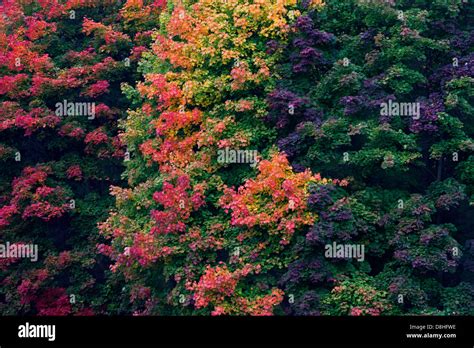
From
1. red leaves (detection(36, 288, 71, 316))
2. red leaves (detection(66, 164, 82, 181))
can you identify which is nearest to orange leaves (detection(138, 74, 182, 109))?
red leaves (detection(66, 164, 82, 181))

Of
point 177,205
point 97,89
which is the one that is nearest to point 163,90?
point 177,205

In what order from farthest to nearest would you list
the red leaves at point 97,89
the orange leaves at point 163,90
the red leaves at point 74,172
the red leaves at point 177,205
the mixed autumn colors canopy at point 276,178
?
the red leaves at point 97,89
the red leaves at point 74,172
the orange leaves at point 163,90
the red leaves at point 177,205
the mixed autumn colors canopy at point 276,178

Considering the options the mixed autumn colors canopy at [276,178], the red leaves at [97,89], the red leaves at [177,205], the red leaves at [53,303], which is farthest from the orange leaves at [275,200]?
the red leaves at [97,89]

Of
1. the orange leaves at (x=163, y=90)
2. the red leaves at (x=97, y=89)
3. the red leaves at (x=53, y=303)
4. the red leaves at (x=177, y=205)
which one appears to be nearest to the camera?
the red leaves at (x=177, y=205)

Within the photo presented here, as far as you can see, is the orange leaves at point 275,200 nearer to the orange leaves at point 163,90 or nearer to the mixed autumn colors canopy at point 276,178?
the mixed autumn colors canopy at point 276,178

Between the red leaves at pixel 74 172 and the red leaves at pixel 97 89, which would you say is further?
the red leaves at pixel 97 89

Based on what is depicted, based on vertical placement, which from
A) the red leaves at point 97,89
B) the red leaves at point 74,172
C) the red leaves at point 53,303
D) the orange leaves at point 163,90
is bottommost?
the red leaves at point 53,303

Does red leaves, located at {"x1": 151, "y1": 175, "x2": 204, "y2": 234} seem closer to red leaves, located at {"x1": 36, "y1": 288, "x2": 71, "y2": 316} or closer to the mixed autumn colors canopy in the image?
the mixed autumn colors canopy

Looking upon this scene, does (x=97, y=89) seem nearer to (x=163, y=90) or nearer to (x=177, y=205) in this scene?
(x=163, y=90)

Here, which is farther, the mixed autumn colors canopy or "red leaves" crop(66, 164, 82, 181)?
"red leaves" crop(66, 164, 82, 181)

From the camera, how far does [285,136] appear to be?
2009 centimetres

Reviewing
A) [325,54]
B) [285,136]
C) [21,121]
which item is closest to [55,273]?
[21,121]

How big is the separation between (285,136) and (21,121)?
8735 mm

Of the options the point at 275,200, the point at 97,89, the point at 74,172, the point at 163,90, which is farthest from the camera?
the point at 97,89
